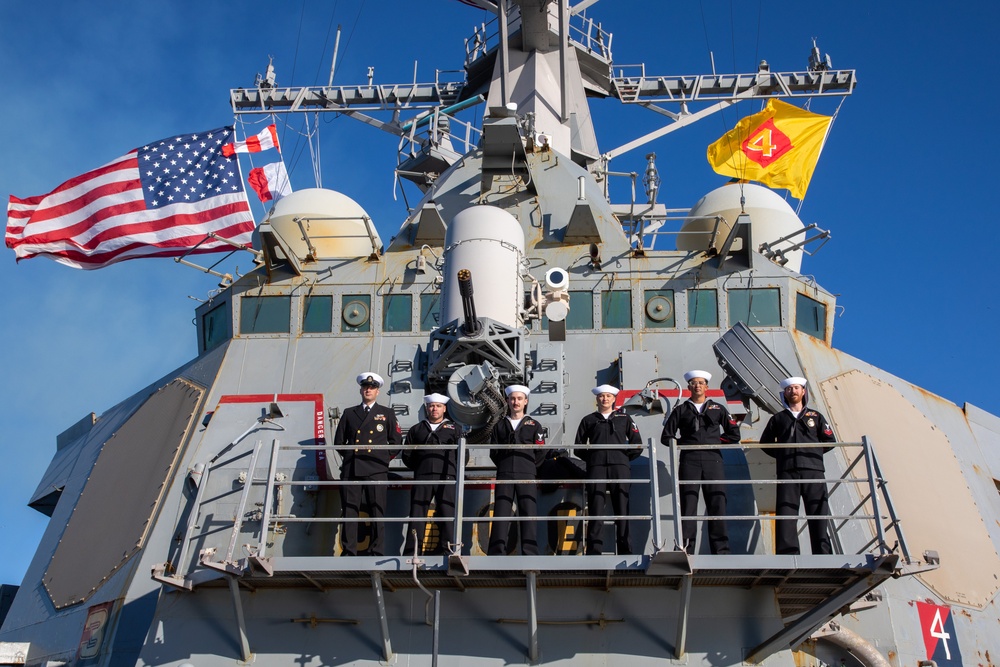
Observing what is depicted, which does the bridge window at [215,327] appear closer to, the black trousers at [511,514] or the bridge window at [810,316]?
the black trousers at [511,514]

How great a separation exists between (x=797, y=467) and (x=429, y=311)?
206 inches

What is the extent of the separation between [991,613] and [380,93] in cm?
1444

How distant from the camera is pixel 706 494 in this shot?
898 centimetres

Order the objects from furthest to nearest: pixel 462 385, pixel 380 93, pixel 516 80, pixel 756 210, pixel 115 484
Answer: pixel 380 93 < pixel 516 80 < pixel 756 210 < pixel 115 484 < pixel 462 385

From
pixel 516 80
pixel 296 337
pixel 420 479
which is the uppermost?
pixel 516 80

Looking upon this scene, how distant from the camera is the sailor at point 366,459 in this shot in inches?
357

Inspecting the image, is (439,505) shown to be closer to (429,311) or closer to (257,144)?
(429,311)

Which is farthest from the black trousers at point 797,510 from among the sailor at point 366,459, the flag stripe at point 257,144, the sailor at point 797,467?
the flag stripe at point 257,144

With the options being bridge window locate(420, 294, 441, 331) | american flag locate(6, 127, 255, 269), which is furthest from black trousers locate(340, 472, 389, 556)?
american flag locate(6, 127, 255, 269)

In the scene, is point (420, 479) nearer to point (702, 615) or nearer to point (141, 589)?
point (702, 615)

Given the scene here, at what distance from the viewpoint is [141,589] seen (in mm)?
10430

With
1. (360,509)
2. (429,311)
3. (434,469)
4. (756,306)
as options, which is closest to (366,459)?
(360,509)

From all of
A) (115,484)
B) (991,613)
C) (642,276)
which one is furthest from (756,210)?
(115,484)

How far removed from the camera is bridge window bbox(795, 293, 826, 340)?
12688 millimetres
